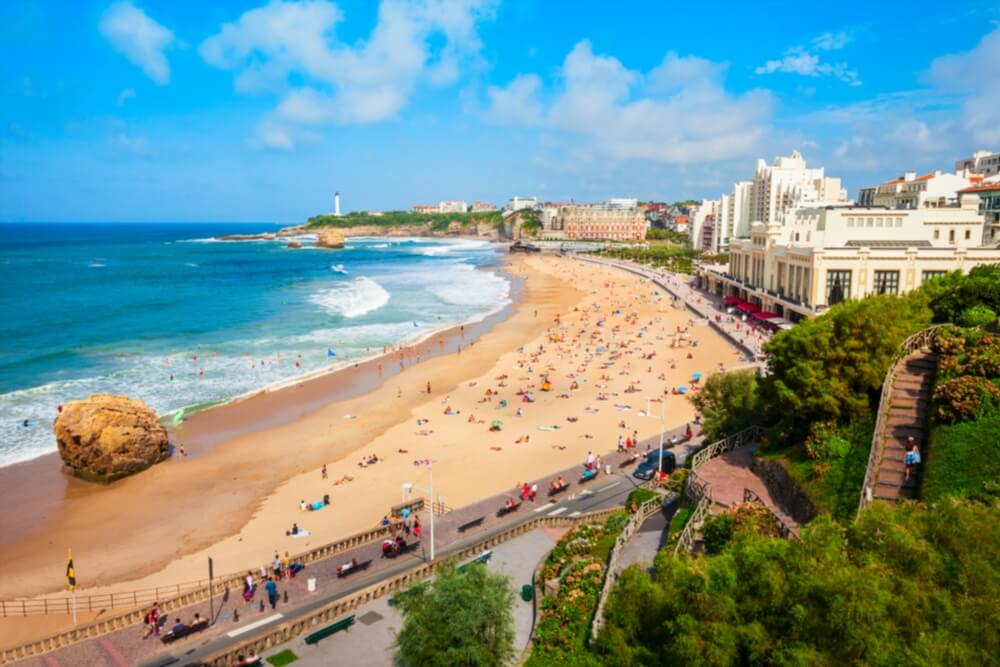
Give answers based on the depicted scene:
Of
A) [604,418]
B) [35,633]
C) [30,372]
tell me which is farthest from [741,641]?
[30,372]

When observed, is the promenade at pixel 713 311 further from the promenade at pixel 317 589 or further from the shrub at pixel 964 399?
the shrub at pixel 964 399

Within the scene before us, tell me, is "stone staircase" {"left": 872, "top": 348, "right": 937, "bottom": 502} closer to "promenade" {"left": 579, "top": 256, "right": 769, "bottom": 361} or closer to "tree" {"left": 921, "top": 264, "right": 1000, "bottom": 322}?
"tree" {"left": 921, "top": 264, "right": 1000, "bottom": 322}

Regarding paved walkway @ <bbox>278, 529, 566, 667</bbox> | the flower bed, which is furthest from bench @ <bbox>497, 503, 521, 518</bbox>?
paved walkway @ <bbox>278, 529, 566, 667</bbox>

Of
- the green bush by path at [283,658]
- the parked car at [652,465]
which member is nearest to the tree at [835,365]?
the parked car at [652,465]

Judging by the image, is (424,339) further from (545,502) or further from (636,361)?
(545,502)

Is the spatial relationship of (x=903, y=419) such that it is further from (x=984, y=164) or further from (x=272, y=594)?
(x=984, y=164)

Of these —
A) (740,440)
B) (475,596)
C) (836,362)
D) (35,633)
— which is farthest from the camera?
(740,440)
